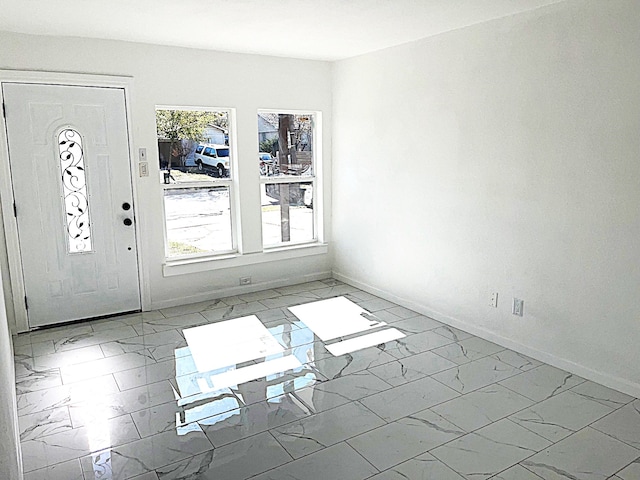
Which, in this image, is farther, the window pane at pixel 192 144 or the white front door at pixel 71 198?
the window pane at pixel 192 144

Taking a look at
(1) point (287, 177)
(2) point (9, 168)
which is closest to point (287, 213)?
(1) point (287, 177)

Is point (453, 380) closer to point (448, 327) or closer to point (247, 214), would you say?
point (448, 327)

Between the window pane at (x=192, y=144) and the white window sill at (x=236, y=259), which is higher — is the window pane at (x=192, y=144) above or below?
above

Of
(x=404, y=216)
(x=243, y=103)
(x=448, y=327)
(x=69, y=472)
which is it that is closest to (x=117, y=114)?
(x=243, y=103)

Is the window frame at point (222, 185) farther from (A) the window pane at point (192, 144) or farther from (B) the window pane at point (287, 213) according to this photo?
(B) the window pane at point (287, 213)

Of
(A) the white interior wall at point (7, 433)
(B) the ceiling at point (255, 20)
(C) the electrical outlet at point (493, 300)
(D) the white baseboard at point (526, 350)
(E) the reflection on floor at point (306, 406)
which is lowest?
(E) the reflection on floor at point (306, 406)

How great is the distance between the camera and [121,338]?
408 centimetres

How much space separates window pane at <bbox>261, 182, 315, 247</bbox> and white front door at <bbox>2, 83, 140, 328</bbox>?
1381 millimetres

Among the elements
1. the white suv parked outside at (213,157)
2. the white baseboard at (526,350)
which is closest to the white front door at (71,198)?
the white suv parked outside at (213,157)

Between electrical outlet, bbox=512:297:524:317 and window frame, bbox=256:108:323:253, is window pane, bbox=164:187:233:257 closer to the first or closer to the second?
window frame, bbox=256:108:323:253

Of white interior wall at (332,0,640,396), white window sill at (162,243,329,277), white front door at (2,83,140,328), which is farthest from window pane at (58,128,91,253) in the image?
white interior wall at (332,0,640,396)

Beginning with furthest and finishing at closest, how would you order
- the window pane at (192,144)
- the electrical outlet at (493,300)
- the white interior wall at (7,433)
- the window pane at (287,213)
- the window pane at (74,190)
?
the window pane at (287,213) → the window pane at (192,144) → the window pane at (74,190) → the electrical outlet at (493,300) → the white interior wall at (7,433)

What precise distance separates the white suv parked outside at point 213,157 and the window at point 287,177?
350mm

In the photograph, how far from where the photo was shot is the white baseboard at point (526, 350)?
10.3ft
